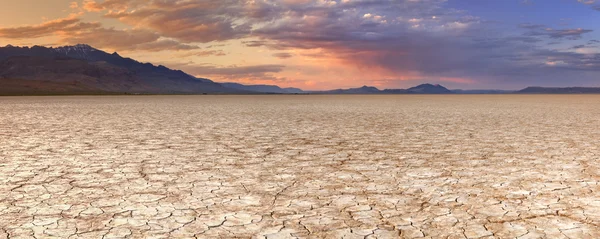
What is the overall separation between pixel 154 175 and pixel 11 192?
1.52 meters

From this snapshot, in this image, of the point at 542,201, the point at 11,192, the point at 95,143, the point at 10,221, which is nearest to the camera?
the point at 10,221

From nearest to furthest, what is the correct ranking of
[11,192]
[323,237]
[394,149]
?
[323,237], [11,192], [394,149]

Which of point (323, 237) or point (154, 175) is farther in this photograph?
point (154, 175)

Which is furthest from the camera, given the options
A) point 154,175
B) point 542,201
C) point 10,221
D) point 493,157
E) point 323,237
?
point 493,157

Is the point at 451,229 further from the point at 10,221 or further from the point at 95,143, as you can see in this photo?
the point at 95,143

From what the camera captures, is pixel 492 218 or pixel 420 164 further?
pixel 420 164

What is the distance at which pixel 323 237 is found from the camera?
3416 mm

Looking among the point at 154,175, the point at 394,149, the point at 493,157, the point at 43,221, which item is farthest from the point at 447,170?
the point at 43,221

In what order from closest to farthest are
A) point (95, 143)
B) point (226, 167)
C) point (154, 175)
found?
point (154, 175) < point (226, 167) < point (95, 143)

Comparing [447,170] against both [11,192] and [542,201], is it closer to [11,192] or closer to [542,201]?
[542,201]

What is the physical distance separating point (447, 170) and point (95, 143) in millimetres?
6699

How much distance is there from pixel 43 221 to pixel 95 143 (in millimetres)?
5865

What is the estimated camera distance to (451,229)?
11.8 feet

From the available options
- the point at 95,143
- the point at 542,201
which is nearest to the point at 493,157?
the point at 542,201
